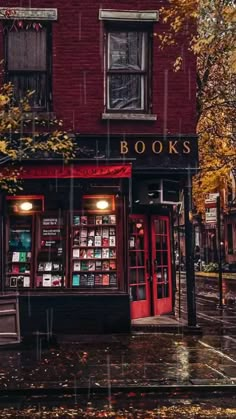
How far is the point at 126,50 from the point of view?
1396cm

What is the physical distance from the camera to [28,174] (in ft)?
42.3

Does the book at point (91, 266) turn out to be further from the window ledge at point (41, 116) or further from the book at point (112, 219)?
the window ledge at point (41, 116)

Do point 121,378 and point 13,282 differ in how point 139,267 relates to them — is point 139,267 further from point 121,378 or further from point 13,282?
point 121,378

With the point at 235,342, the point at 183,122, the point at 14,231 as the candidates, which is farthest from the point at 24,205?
the point at 235,342

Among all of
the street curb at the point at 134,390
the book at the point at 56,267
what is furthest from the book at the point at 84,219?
the street curb at the point at 134,390

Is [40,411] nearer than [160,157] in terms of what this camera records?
Yes

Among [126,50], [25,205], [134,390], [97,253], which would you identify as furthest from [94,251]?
[134,390]

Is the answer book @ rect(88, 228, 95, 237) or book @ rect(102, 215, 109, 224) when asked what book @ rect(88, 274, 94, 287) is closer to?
book @ rect(88, 228, 95, 237)

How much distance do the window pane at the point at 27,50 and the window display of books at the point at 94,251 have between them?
12.2 ft

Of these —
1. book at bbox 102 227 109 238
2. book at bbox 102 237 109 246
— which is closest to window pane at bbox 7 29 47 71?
book at bbox 102 227 109 238

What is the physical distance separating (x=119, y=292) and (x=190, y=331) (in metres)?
1.82

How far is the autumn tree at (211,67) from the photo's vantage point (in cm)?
1094

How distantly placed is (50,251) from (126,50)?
16.7ft

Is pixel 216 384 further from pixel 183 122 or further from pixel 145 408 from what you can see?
pixel 183 122
